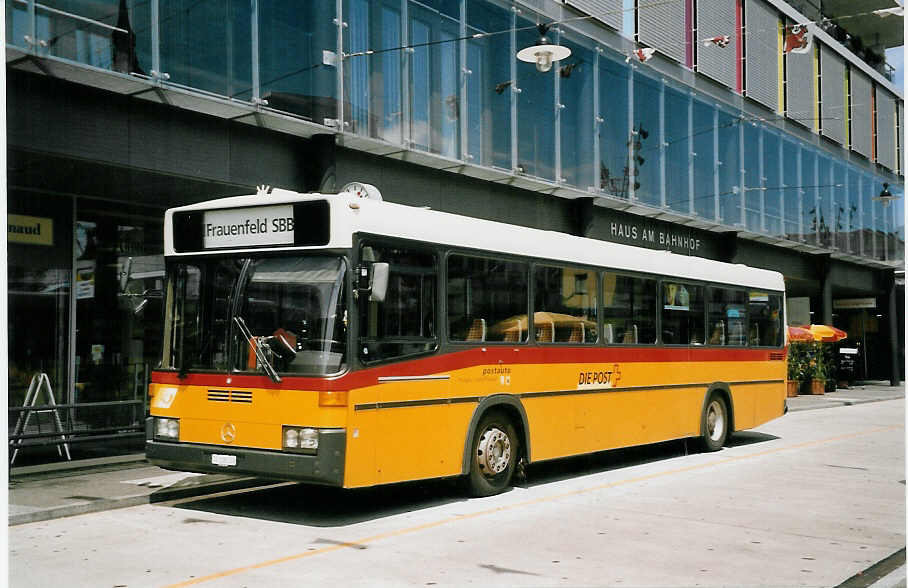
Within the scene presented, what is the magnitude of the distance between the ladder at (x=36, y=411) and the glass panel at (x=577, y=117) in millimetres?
11705

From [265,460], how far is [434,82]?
1073cm

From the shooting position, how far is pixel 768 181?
1268 inches

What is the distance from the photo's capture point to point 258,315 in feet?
31.3

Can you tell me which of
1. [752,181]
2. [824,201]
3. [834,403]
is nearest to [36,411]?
[834,403]

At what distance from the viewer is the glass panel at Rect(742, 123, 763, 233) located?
100 feet

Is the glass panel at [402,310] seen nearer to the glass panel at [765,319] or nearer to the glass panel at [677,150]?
the glass panel at [765,319]

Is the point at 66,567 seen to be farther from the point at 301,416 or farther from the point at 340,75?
the point at 340,75

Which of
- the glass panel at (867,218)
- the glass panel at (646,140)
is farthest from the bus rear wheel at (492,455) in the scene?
the glass panel at (867,218)

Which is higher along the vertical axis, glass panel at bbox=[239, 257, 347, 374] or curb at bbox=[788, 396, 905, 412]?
glass panel at bbox=[239, 257, 347, 374]

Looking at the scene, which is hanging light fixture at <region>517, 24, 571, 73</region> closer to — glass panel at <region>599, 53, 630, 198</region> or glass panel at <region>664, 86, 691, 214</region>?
glass panel at <region>599, 53, 630, 198</region>

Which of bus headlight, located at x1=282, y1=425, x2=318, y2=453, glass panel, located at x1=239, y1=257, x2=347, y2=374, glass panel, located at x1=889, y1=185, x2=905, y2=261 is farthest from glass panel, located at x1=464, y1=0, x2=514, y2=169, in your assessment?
glass panel, located at x1=889, y1=185, x2=905, y2=261

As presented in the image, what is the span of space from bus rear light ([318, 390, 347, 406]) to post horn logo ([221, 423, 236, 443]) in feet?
3.39

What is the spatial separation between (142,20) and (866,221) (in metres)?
33.5

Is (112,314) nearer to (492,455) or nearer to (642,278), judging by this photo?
(492,455)
